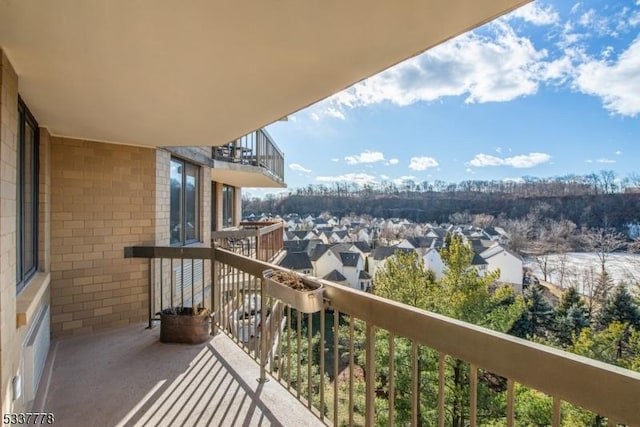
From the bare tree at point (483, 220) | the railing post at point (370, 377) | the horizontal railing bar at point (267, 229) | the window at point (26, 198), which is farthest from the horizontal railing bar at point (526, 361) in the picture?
the bare tree at point (483, 220)

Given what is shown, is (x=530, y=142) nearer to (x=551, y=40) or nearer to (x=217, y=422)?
(x=551, y=40)

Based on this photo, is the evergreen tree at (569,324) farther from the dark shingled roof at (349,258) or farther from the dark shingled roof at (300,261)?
the dark shingled roof at (300,261)

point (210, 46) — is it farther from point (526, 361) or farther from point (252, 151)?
point (252, 151)

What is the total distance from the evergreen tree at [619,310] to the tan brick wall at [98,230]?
17754 millimetres

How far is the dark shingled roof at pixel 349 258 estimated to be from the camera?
2317 centimetres

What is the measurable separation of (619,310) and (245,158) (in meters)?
17.0

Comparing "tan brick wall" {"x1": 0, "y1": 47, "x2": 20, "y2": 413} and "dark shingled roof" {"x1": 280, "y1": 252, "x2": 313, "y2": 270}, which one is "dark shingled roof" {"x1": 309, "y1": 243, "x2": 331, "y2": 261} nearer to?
"dark shingled roof" {"x1": 280, "y1": 252, "x2": 313, "y2": 270}

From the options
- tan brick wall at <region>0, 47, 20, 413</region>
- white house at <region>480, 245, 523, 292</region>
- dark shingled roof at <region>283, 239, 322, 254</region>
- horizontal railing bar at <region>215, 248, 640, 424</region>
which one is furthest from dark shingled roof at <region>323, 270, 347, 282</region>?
horizontal railing bar at <region>215, 248, 640, 424</region>

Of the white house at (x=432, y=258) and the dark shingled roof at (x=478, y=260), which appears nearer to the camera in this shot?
the dark shingled roof at (x=478, y=260)

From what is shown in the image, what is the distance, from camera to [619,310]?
14273mm

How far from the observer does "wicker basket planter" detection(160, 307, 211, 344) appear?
340cm

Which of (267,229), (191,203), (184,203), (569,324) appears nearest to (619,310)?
(569,324)

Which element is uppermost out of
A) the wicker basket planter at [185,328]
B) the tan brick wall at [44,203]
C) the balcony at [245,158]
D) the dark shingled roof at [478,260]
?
the balcony at [245,158]

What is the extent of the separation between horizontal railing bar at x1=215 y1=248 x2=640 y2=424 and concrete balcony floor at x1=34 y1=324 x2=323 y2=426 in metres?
1.25
